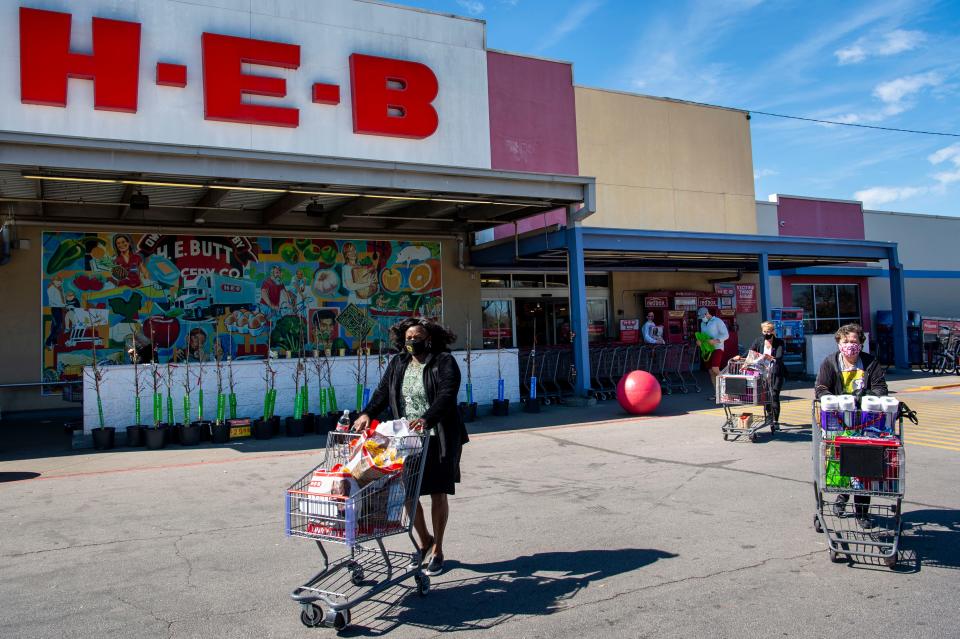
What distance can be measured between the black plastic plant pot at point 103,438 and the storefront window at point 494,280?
11.4 metres

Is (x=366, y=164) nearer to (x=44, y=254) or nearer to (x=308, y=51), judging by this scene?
(x=308, y=51)

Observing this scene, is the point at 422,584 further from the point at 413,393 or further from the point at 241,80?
the point at 241,80

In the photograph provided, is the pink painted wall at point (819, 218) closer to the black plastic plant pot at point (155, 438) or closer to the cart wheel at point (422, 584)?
the black plastic plant pot at point (155, 438)

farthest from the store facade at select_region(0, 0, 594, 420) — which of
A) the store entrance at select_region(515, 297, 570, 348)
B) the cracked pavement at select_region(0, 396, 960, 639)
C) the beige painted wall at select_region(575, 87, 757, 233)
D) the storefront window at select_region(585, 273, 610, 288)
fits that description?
the cracked pavement at select_region(0, 396, 960, 639)

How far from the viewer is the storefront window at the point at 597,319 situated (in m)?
23.4

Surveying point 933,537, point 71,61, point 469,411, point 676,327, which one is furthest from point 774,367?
point 71,61

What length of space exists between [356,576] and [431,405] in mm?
1322

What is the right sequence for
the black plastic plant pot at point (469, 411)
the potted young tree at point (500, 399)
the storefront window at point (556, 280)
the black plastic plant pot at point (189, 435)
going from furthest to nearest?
the storefront window at point (556, 280) → the potted young tree at point (500, 399) → the black plastic plant pot at point (469, 411) → the black plastic plant pot at point (189, 435)

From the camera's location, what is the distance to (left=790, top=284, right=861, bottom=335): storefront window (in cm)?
2700

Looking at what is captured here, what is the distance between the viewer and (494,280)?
21.4 metres

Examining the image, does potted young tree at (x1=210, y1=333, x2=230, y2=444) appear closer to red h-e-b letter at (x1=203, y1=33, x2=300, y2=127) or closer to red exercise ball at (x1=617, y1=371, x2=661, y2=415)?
red h-e-b letter at (x1=203, y1=33, x2=300, y2=127)

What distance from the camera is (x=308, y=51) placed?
1575 cm

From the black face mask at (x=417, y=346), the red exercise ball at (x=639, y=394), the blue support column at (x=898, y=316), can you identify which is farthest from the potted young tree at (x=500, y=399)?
the blue support column at (x=898, y=316)

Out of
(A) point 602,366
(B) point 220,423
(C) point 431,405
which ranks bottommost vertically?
(B) point 220,423
